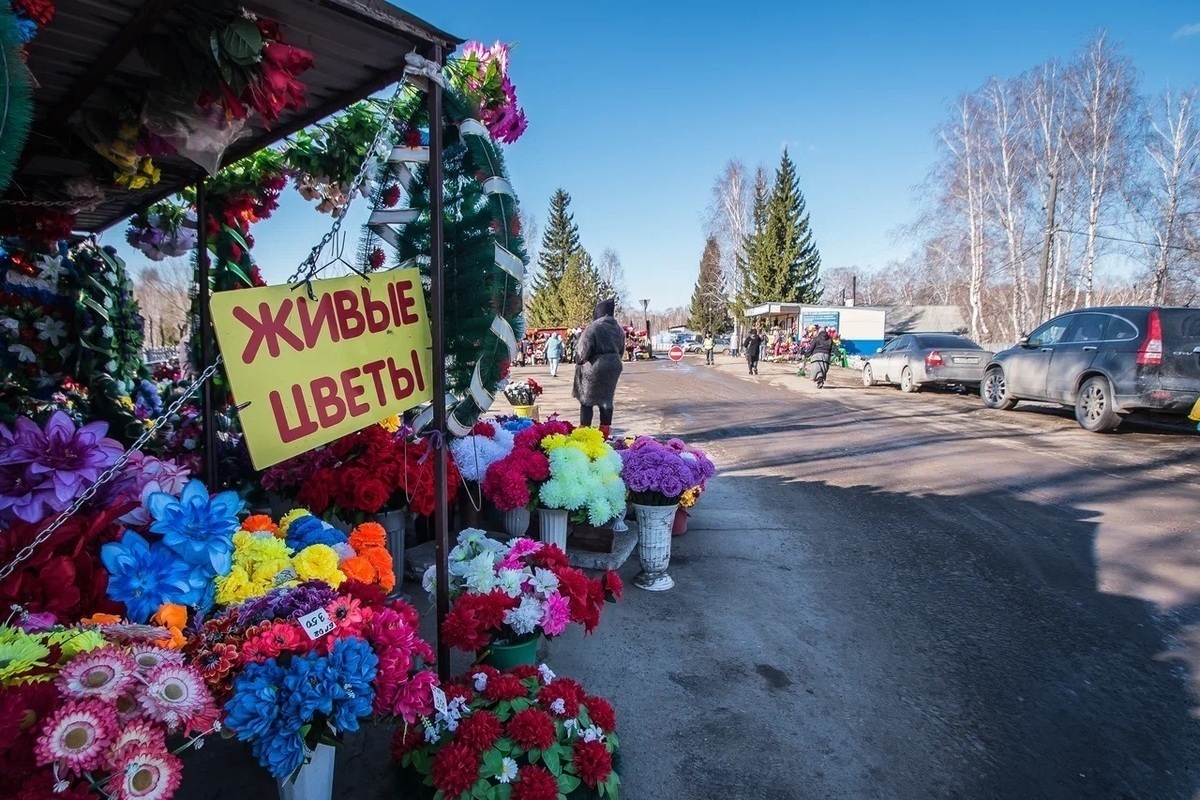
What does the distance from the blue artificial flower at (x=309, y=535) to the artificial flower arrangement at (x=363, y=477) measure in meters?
0.50

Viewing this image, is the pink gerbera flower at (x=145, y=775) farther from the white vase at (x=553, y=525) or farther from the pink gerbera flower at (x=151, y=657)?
the white vase at (x=553, y=525)

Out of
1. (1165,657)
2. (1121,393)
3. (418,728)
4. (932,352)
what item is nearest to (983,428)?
(1121,393)

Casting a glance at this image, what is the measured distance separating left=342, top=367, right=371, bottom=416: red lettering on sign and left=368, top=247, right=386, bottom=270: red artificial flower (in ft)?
2.62

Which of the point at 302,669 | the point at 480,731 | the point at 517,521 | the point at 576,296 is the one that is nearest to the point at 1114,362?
the point at 517,521

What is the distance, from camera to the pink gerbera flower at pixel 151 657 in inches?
57.5

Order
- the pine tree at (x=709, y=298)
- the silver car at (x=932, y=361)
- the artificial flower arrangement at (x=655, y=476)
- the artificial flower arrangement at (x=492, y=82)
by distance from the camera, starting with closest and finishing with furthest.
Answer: the artificial flower arrangement at (x=492, y=82) → the artificial flower arrangement at (x=655, y=476) → the silver car at (x=932, y=361) → the pine tree at (x=709, y=298)

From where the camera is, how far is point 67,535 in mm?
1882

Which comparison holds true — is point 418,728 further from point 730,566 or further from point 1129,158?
point 1129,158

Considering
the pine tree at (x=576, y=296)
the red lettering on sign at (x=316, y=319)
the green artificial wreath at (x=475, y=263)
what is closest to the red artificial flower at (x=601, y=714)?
the green artificial wreath at (x=475, y=263)

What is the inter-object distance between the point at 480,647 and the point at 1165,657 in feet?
11.3

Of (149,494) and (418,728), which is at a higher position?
(149,494)

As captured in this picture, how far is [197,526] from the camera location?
200cm

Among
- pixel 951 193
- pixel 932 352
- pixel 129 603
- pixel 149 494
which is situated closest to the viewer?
pixel 129 603

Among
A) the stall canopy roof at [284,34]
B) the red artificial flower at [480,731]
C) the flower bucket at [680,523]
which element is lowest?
the flower bucket at [680,523]
